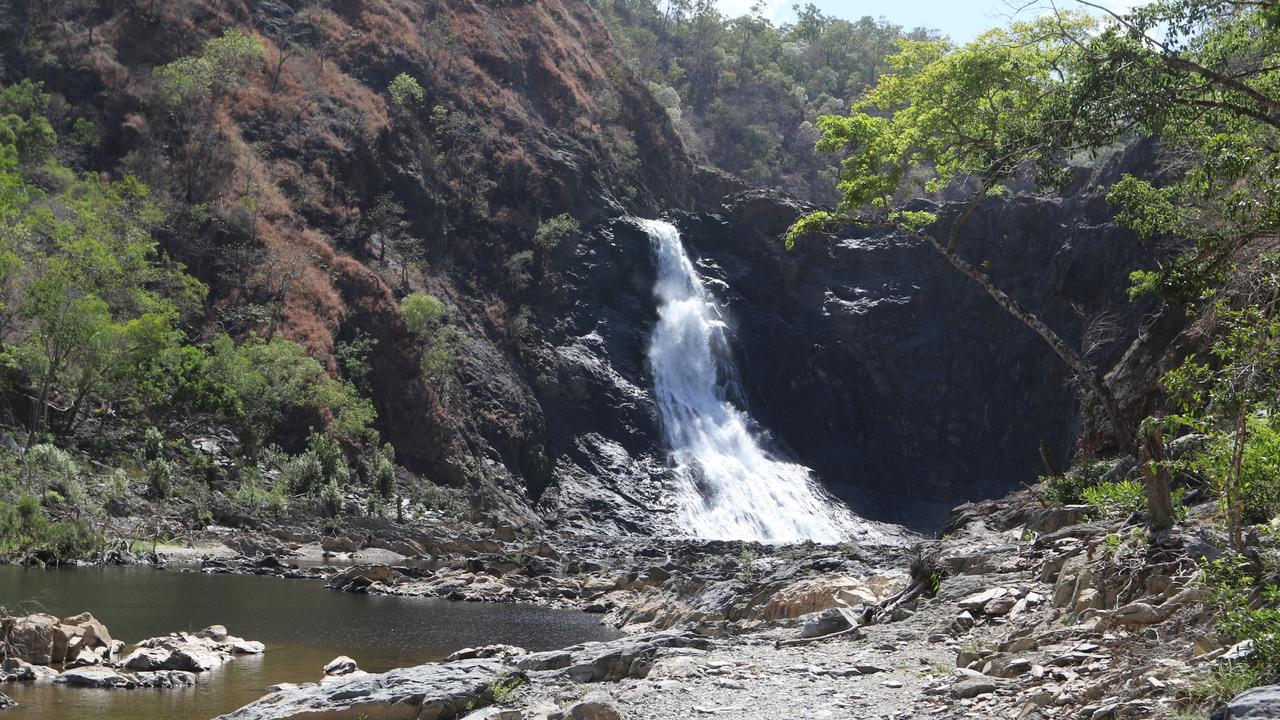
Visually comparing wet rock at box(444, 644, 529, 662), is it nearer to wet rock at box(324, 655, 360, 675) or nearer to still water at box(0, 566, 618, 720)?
wet rock at box(324, 655, 360, 675)

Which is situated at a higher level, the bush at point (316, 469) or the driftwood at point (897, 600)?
the bush at point (316, 469)

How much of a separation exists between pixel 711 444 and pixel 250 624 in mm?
38960

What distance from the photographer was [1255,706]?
4652 mm

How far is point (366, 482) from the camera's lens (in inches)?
1747

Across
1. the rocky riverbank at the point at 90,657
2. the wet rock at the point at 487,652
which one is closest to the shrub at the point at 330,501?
the rocky riverbank at the point at 90,657

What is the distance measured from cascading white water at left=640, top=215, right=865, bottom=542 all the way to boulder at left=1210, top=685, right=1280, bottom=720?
45.7 meters

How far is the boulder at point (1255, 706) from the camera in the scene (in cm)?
458

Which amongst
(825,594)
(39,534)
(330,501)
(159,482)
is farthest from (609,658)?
(330,501)

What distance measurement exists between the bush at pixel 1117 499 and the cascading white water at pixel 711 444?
124ft

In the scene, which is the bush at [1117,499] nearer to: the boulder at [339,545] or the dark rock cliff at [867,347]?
the boulder at [339,545]

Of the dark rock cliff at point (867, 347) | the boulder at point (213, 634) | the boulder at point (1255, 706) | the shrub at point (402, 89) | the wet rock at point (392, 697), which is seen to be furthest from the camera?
the shrub at point (402, 89)

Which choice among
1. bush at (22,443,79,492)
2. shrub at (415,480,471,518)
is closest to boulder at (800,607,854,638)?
bush at (22,443,79,492)

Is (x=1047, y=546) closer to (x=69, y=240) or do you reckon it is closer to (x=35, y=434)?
(x=35, y=434)

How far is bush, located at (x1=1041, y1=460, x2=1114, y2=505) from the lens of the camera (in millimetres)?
17125
